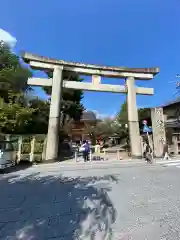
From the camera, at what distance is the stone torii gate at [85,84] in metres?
13.7

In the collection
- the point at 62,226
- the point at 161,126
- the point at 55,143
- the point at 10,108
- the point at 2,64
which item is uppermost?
the point at 2,64

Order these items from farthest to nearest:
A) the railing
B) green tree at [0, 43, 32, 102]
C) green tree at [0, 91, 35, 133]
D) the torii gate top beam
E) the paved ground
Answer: green tree at [0, 43, 32, 102]
green tree at [0, 91, 35, 133]
the torii gate top beam
the railing
the paved ground

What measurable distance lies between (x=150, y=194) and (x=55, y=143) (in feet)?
28.0

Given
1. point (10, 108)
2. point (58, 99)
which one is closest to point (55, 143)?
point (58, 99)

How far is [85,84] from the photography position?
15.4 m

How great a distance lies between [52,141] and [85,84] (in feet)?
16.3

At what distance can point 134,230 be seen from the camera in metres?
3.82

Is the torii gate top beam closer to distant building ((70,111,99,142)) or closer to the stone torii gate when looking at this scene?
the stone torii gate

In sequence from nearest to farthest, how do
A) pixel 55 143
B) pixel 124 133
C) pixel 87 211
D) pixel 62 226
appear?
1. pixel 62 226
2. pixel 87 211
3. pixel 55 143
4. pixel 124 133

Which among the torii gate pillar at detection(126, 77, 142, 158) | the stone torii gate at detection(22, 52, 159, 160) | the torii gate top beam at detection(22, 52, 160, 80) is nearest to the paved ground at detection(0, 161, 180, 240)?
the stone torii gate at detection(22, 52, 159, 160)

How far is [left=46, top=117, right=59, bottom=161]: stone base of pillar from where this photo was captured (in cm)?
1318

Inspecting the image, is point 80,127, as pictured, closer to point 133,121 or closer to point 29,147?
point 133,121

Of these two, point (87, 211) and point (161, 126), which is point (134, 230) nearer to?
point (87, 211)

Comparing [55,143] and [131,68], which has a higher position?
[131,68]
